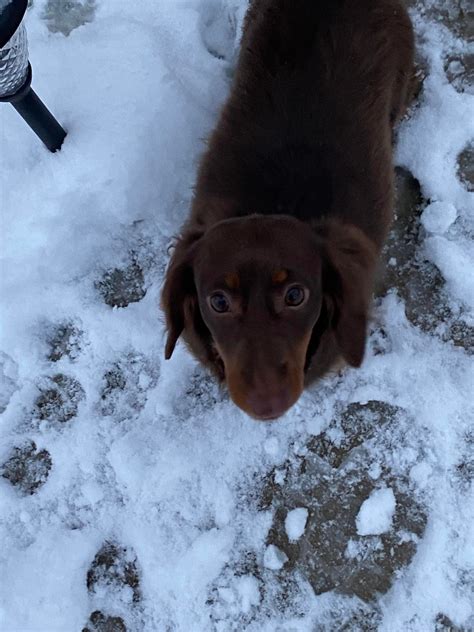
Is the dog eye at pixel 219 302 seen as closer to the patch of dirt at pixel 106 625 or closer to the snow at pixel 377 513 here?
the snow at pixel 377 513

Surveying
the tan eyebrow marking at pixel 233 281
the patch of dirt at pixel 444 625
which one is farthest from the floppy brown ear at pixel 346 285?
the patch of dirt at pixel 444 625

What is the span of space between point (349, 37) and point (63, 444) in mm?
1864

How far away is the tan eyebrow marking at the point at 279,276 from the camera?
168cm

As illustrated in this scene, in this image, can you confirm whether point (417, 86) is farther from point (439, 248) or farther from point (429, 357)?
point (429, 357)

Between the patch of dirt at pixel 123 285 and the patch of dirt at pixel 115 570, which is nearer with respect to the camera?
the patch of dirt at pixel 115 570

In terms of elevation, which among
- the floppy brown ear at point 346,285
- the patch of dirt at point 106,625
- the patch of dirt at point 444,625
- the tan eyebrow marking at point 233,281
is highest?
the tan eyebrow marking at point 233,281

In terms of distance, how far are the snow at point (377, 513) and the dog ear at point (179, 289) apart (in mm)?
1026

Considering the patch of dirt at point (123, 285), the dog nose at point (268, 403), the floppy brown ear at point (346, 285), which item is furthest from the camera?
the patch of dirt at point (123, 285)

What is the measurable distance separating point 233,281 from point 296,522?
3.88 feet

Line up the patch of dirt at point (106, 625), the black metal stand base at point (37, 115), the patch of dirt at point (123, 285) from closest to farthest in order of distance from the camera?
the black metal stand base at point (37, 115), the patch of dirt at point (106, 625), the patch of dirt at point (123, 285)

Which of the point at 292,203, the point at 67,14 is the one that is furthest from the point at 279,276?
the point at 67,14

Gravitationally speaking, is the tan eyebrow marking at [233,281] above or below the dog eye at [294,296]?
above

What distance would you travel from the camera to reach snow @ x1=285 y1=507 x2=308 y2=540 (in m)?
2.43

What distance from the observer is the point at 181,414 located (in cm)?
252
